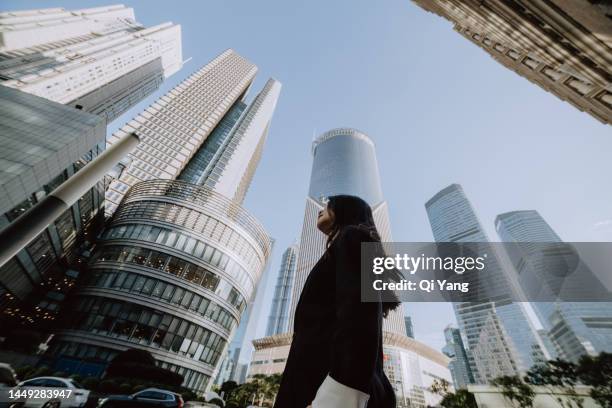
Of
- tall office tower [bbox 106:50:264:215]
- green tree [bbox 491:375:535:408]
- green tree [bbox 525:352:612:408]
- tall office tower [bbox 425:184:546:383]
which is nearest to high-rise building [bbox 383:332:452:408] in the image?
green tree [bbox 491:375:535:408]

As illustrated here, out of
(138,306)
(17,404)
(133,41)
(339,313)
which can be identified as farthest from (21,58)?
(339,313)

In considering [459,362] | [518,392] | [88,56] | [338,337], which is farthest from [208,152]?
[459,362]

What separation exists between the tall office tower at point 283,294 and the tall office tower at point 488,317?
85.2m

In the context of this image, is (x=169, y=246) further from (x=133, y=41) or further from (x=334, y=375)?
(x=133, y=41)

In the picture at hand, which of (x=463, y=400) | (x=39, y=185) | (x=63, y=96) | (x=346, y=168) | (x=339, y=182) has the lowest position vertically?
(x=463, y=400)

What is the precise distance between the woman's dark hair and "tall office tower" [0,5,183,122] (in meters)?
34.0

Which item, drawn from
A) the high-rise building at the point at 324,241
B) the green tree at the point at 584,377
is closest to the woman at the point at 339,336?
the green tree at the point at 584,377

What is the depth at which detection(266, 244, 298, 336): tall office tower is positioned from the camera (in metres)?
138

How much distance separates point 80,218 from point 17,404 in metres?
22.8

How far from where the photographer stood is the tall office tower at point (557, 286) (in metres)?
85.3

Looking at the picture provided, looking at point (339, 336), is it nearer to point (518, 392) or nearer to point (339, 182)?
point (518, 392)

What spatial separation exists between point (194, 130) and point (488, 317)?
488 ft

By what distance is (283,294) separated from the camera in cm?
14612

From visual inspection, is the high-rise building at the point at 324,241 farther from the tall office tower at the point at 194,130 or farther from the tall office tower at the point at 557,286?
the tall office tower at the point at 557,286
